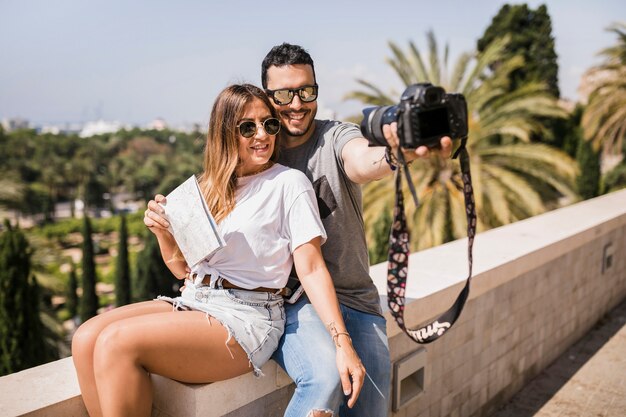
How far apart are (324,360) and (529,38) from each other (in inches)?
803

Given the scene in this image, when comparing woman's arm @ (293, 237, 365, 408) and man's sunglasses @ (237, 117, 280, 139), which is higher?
Result: man's sunglasses @ (237, 117, 280, 139)

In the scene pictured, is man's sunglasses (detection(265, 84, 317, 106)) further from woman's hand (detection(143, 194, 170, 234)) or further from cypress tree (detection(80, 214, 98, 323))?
cypress tree (detection(80, 214, 98, 323))

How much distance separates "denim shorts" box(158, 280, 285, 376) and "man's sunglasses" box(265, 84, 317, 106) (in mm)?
767

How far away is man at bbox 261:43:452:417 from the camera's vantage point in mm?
1841

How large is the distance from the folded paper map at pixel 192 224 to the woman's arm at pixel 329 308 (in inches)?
11.1

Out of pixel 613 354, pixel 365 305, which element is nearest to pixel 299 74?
pixel 365 305

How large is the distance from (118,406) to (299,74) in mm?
1357

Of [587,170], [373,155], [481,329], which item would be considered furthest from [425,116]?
[587,170]

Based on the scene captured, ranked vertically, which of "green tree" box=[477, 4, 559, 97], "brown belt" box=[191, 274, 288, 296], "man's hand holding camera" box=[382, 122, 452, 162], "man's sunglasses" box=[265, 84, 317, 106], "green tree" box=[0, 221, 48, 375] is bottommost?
"green tree" box=[0, 221, 48, 375]

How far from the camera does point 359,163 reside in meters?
2.00

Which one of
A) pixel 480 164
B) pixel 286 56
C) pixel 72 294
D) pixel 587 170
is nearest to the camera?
pixel 286 56

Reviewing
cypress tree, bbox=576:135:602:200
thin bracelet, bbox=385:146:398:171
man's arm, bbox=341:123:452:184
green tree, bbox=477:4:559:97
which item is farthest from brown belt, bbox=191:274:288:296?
green tree, bbox=477:4:559:97

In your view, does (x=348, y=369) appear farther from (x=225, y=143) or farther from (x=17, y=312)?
(x=17, y=312)

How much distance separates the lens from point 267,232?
1.98 meters
